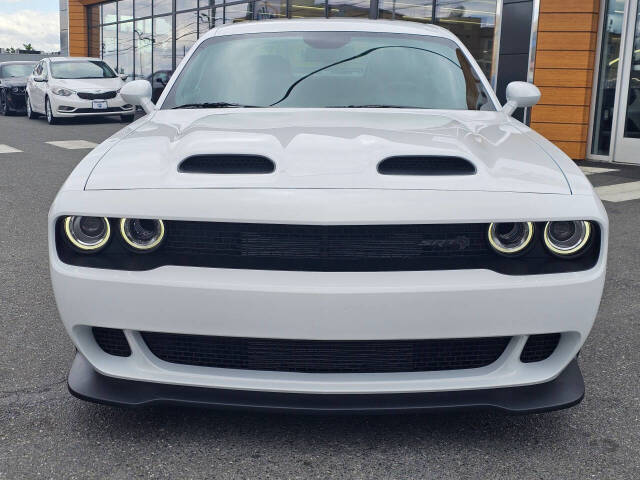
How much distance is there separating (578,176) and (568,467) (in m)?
0.88

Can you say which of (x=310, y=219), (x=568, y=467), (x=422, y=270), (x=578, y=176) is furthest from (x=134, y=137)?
(x=568, y=467)

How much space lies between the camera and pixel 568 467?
2396 millimetres

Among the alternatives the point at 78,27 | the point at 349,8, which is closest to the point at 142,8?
the point at 78,27

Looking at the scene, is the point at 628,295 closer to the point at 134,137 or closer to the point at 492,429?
the point at 492,429

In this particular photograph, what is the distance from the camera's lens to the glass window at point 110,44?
27.0 meters

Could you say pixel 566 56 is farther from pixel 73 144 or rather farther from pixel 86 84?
pixel 86 84

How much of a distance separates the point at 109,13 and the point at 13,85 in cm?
874

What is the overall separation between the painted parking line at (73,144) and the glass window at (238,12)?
263 inches

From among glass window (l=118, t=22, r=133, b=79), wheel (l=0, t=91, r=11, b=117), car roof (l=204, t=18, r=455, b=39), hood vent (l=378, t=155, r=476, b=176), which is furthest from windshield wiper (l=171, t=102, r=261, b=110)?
glass window (l=118, t=22, r=133, b=79)

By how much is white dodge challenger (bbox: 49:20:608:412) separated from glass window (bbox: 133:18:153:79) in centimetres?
2208

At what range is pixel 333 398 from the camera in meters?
2.33

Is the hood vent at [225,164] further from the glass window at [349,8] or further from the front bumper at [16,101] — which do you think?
the front bumper at [16,101]

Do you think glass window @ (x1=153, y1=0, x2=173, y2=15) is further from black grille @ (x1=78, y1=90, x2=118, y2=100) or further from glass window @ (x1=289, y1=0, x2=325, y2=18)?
black grille @ (x1=78, y1=90, x2=118, y2=100)

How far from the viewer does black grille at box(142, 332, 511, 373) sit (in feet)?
7.68
